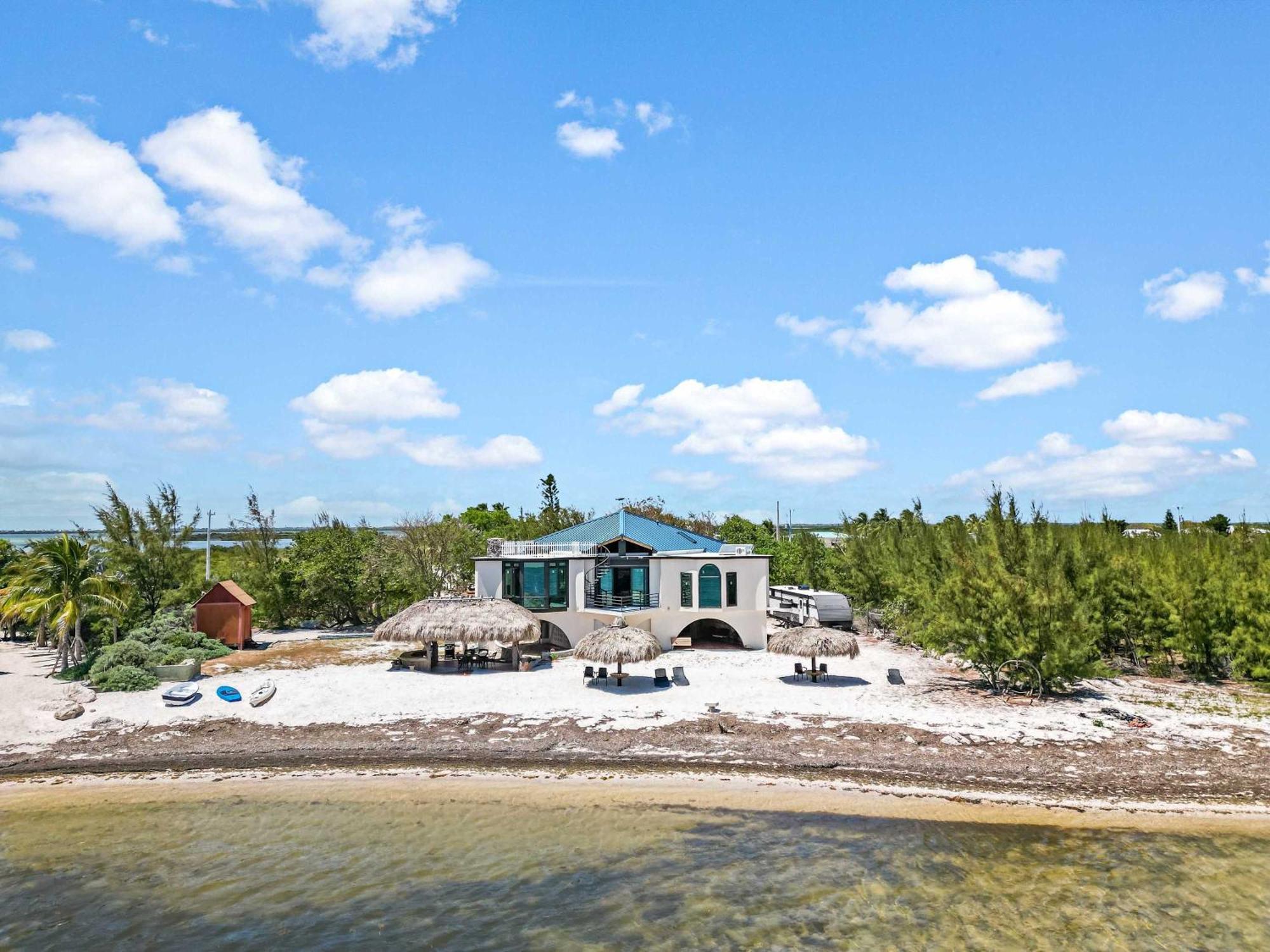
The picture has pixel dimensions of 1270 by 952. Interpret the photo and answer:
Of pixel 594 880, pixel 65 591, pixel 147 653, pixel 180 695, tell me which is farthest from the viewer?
pixel 65 591

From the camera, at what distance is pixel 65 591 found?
1166 inches

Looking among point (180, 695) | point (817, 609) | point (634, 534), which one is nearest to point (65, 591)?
point (180, 695)

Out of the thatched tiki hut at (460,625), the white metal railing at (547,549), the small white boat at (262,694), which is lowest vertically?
the small white boat at (262,694)

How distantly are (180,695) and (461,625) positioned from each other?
372 inches

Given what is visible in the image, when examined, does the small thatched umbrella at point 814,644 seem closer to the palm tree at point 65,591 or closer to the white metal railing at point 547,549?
the white metal railing at point 547,549

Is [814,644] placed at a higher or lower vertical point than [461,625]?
lower

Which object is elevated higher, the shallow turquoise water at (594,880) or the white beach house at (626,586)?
the white beach house at (626,586)

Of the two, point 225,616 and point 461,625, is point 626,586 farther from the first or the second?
point 225,616

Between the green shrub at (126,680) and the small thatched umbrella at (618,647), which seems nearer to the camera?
the small thatched umbrella at (618,647)

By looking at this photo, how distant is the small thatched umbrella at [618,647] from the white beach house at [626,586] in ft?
25.4

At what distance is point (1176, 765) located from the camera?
19328 millimetres

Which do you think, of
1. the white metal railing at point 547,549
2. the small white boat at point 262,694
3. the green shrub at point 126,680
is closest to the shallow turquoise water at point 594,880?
the small white boat at point 262,694

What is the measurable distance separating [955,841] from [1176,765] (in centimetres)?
780

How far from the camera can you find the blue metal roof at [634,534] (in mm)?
37938
